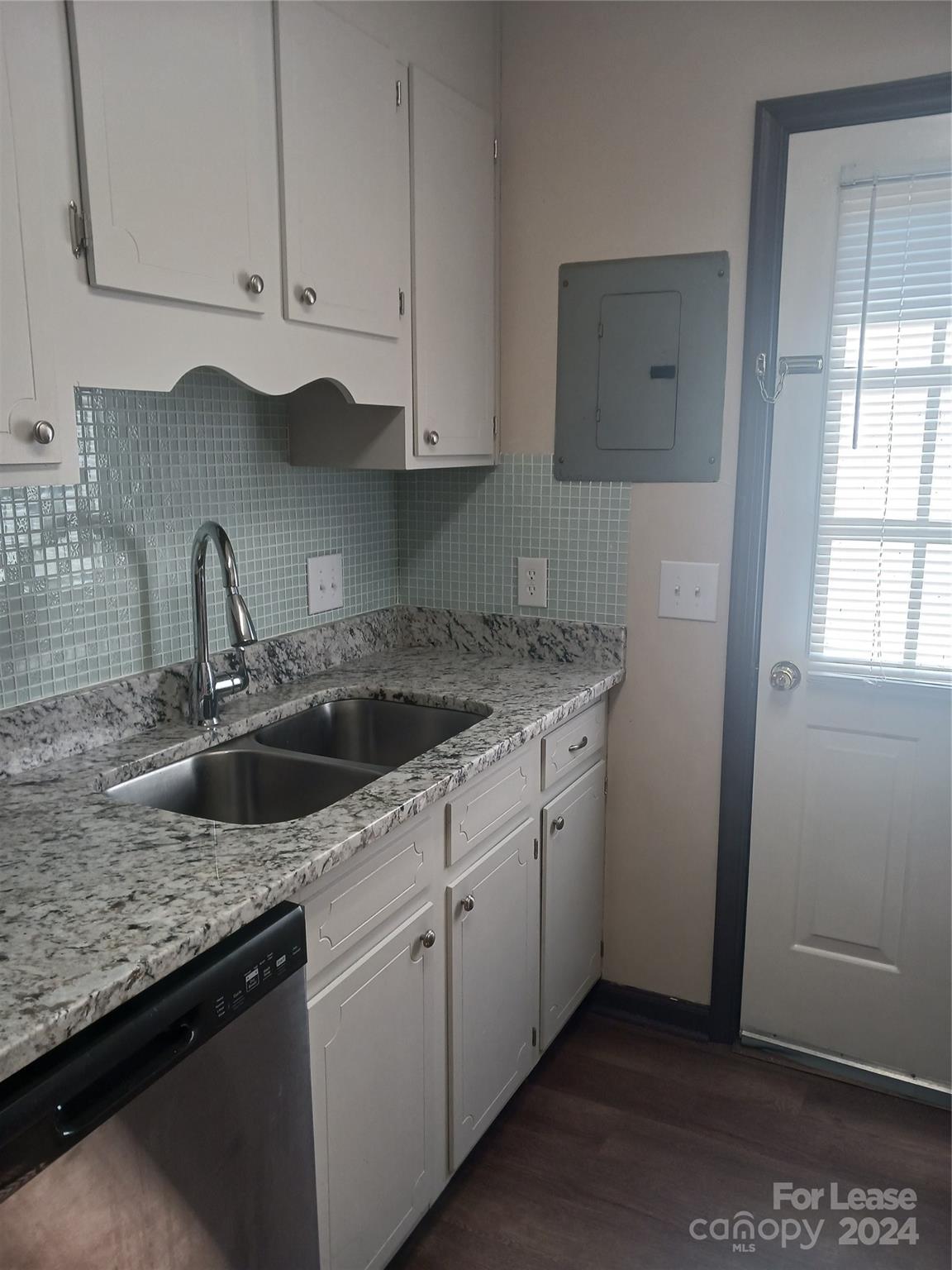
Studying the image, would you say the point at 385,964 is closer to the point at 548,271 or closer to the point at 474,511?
the point at 474,511

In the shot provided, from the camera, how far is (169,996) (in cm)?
107

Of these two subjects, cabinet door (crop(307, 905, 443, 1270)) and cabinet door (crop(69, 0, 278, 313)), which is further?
cabinet door (crop(307, 905, 443, 1270))

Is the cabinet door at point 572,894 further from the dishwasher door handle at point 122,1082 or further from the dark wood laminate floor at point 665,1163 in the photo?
the dishwasher door handle at point 122,1082

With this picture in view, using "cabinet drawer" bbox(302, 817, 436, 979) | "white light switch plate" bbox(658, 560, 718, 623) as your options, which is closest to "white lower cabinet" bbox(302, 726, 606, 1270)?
"cabinet drawer" bbox(302, 817, 436, 979)

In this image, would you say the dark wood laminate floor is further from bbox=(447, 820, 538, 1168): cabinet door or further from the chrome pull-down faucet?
the chrome pull-down faucet

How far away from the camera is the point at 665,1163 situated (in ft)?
6.64

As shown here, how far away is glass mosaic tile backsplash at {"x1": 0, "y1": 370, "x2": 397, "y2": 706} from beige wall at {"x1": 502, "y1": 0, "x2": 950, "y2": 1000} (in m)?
0.65

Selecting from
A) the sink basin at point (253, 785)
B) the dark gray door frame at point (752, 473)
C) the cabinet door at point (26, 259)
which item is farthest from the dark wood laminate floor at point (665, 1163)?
the cabinet door at point (26, 259)

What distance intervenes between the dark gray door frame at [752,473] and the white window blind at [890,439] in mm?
134

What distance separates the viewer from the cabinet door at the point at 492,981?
1.79 metres

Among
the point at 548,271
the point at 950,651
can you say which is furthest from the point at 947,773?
the point at 548,271

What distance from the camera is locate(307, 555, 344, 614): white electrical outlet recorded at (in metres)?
2.29

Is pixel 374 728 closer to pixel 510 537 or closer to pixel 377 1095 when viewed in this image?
pixel 510 537

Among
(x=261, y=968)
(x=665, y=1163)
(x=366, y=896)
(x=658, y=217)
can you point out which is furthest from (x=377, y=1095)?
(x=658, y=217)
